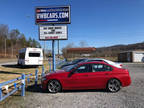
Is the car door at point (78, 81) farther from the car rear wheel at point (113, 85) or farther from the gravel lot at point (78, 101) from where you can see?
the car rear wheel at point (113, 85)

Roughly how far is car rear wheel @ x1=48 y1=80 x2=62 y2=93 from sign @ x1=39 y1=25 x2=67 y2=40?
6.53 metres

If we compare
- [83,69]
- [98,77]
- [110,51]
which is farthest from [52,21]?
[110,51]

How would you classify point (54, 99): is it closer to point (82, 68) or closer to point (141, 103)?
point (82, 68)

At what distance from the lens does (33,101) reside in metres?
5.14

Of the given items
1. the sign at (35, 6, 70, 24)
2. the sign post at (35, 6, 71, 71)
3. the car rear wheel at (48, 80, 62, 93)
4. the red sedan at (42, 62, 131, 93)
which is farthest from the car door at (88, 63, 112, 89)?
the sign at (35, 6, 70, 24)

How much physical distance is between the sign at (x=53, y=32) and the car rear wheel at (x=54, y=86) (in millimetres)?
6531

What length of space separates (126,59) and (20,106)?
111ft

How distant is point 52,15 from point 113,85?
8.44 m

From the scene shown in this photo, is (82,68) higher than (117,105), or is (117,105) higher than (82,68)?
(82,68)

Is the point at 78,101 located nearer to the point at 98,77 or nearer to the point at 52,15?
the point at 98,77

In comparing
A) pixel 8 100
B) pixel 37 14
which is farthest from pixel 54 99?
pixel 37 14

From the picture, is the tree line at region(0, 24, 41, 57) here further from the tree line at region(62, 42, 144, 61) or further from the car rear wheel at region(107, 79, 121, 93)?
the car rear wheel at region(107, 79, 121, 93)

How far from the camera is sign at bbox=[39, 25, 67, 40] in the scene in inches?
475

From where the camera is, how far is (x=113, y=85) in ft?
20.7
